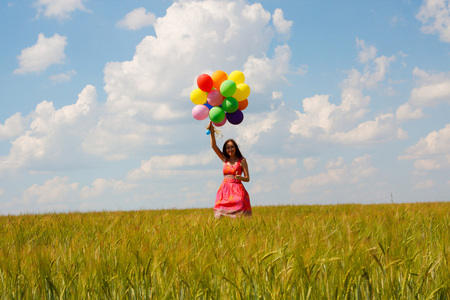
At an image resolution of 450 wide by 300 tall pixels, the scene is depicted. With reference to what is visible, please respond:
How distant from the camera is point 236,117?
7055mm

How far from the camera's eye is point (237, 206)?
659 centimetres

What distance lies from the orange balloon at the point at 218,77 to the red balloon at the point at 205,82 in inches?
3.9

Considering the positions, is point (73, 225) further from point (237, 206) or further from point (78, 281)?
point (78, 281)

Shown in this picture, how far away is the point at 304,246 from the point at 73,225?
14.0 feet

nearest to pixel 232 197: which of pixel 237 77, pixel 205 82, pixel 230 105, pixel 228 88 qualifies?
pixel 230 105

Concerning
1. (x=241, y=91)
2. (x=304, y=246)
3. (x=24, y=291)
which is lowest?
(x=24, y=291)

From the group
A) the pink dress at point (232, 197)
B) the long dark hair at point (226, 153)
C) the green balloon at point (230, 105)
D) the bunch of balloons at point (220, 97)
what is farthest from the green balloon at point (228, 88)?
the pink dress at point (232, 197)

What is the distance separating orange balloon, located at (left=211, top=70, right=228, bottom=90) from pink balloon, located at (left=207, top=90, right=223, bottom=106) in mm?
170

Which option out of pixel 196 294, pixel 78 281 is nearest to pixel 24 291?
pixel 78 281

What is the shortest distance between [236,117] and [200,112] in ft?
2.07

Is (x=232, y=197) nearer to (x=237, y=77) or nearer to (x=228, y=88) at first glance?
(x=228, y=88)

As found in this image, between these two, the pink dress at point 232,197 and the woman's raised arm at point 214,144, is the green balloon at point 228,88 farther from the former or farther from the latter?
the pink dress at point 232,197

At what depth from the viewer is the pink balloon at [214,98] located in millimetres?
6848

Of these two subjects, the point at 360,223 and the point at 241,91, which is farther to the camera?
the point at 241,91
